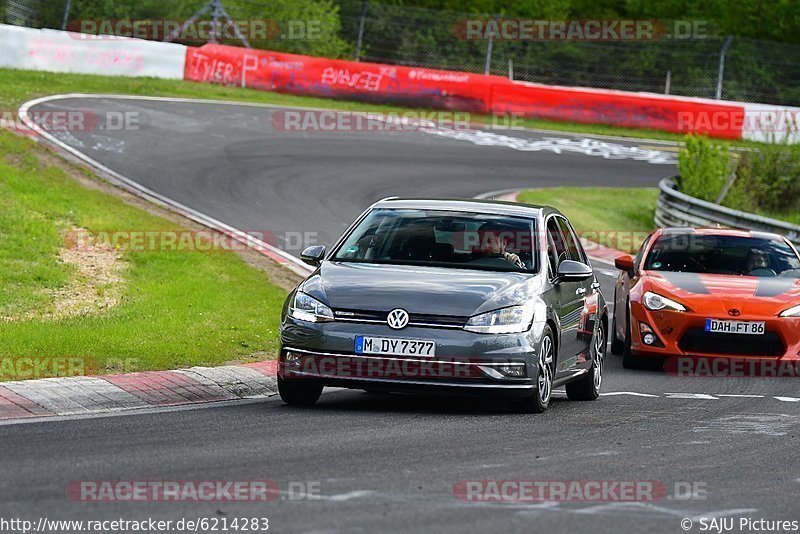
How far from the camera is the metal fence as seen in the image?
123 feet

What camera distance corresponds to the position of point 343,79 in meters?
35.4

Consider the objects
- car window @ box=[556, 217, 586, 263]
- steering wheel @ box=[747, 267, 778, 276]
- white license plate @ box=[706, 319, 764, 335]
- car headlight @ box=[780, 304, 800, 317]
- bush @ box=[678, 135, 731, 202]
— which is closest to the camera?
car window @ box=[556, 217, 586, 263]

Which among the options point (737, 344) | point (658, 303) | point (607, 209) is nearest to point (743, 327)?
point (737, 344)

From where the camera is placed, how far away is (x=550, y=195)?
26.5 metres

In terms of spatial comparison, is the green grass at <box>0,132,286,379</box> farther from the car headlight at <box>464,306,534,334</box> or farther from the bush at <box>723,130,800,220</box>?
the bush at <box>723,130,800,220</box>

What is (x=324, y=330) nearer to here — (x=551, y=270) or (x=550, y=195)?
(x=551, y=270)

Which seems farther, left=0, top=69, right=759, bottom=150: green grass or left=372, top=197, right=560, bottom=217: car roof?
left=0, top=69, right=759, bottom=150: green grass

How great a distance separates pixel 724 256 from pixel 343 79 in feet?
71.2

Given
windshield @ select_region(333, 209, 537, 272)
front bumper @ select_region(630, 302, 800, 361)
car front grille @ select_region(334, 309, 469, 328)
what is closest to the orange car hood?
front bumper @ select_region(630, 302, 800, 361)

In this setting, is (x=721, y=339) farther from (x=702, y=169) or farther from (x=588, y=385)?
(x=702, y=169)

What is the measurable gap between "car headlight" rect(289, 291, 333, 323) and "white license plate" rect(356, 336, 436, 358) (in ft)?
1.10

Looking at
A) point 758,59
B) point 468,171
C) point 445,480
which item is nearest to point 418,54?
point 758,59

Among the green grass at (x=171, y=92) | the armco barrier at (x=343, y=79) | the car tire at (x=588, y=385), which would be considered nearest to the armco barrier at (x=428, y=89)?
the armco barrier at (x=343, y=79)

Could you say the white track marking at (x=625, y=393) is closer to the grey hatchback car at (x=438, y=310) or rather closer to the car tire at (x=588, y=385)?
the car tire at (x=588, y=385)
